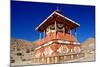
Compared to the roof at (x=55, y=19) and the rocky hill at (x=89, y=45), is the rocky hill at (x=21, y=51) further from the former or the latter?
the rocky hill at (x=89, y=45)

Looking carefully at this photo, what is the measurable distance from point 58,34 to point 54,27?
9 centimetres

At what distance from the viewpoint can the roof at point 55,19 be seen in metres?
2.25

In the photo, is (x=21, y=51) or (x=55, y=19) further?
(x=55, y=19)

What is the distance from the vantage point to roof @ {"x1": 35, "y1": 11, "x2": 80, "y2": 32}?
2.25 meters

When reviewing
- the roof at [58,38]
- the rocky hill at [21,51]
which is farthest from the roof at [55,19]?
the rocky hill at [21,51]

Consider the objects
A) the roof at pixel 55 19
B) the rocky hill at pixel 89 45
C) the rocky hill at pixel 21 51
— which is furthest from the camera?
the rocky hill at pixel 89 45

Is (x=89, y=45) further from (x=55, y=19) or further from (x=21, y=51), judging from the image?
(x=21, y=51)

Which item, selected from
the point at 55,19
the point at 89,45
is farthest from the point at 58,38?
the point at 89,45

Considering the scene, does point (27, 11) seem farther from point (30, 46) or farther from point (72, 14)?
point (72, 14)

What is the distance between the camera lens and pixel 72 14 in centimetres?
237

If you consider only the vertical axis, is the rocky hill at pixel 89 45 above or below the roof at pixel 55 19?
below

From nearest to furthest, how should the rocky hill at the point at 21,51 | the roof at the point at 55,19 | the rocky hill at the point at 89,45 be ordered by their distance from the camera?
the rocky hill at the point at 21,51 < the roof at the point at 55,19 < the rocky hill at the point at 89,45

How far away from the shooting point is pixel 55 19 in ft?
7.58

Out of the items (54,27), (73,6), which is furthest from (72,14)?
(54,27)
